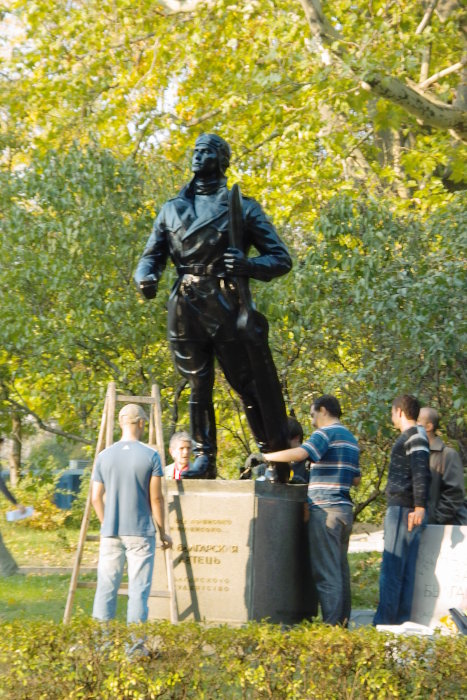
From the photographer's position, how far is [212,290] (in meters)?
8.07

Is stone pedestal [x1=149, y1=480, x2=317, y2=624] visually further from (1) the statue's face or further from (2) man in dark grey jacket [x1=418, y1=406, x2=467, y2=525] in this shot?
(1) the statue's face

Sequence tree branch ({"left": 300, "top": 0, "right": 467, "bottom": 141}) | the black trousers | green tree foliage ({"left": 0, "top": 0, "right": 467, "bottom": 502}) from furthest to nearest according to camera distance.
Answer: tree branch ({"left": 300, "top": 0, "right": 467, "bottom": 141}) → green tree foliage ({"left": 0, "top": 0, "right": 467, "bottom": 502}) → the black trousers

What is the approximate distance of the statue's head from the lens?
8.14 metres

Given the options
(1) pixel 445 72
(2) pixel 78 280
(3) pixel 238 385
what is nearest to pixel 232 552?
(3) pixel 238 385

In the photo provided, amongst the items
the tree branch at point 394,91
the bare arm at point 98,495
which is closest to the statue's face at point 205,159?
the bare arm at point 98,495

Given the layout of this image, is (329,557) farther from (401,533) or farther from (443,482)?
(443,482)

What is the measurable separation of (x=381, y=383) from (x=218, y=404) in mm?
2295

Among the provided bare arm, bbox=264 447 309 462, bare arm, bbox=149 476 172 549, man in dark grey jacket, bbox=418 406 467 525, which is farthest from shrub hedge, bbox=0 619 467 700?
man in dark grey jacket, bbox=418 406 467 525

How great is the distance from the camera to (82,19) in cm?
2255

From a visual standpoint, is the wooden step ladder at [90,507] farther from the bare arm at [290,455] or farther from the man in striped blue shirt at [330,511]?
the man in striped blue shirt at [330,511]

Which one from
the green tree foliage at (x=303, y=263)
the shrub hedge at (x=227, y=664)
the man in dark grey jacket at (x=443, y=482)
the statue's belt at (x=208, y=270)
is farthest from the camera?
the green tree foliage at (x=303, y=263)

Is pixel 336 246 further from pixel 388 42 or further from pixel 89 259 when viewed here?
pixel 388 42

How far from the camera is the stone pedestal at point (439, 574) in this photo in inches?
359

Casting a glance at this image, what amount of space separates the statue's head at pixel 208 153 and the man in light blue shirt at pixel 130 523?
183 centimetres
